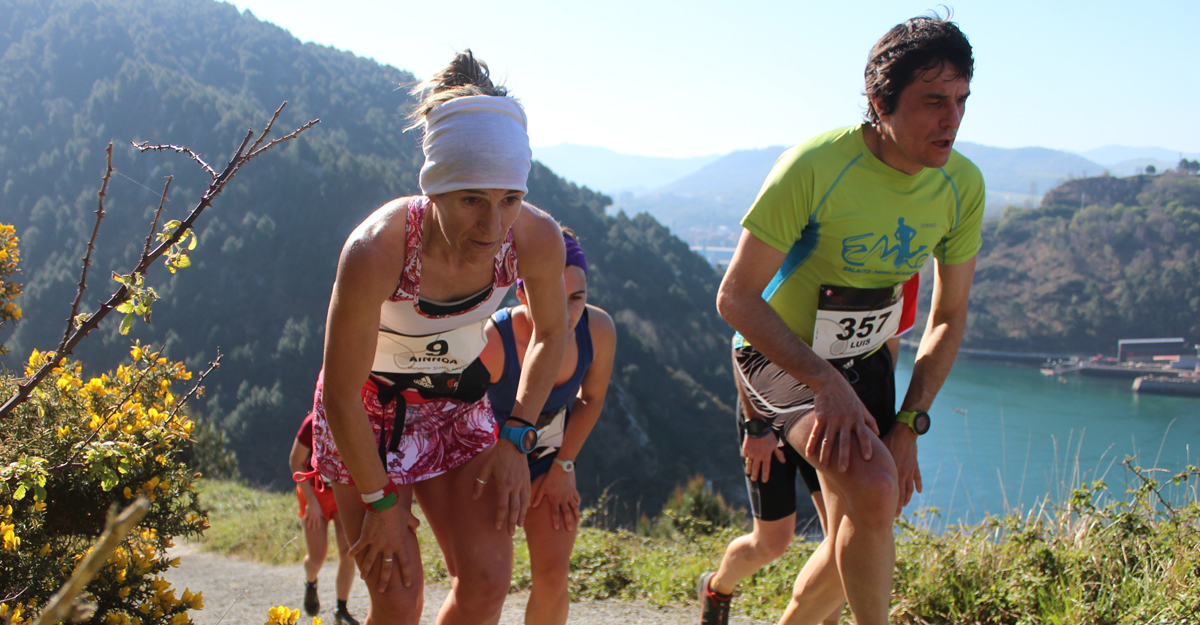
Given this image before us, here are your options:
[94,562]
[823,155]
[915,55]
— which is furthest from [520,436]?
[94,562]

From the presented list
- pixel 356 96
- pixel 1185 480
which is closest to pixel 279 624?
pixel 1185 480

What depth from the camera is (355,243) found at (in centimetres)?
172

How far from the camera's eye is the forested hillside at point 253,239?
4362 centimetres

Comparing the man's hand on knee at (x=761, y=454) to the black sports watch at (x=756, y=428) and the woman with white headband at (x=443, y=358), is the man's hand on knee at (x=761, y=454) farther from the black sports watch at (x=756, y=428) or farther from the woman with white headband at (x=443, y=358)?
the woman with white headband at (x=443, y=358)

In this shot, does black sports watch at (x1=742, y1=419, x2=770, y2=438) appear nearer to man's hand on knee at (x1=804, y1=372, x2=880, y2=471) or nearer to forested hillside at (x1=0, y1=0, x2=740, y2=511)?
man's hand on knee at (x1=804, y1=372, x2=880, y2=471)

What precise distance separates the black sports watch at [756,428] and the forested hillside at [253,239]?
39.3 m

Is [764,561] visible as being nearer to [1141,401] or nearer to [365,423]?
[365,423]

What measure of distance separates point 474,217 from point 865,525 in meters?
1.22

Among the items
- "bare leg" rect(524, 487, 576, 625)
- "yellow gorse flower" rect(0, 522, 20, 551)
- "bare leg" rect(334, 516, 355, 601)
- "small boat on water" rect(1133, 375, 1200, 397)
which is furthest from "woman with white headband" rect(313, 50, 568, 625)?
"small boat on water" rect(1133, 375, 1200, 397)

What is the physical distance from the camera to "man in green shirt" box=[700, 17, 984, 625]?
1957 millimetres

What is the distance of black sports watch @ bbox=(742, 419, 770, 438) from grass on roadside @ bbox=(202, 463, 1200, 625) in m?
0.84

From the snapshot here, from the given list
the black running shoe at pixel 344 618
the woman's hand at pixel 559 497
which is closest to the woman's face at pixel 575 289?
the woman's hand at pixel 559 497

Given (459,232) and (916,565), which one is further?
(916,565)

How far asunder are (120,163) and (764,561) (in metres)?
59.6
